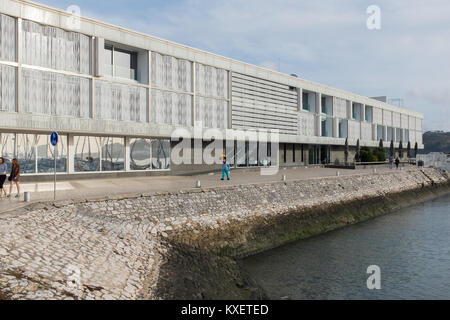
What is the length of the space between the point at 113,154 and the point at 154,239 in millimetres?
11960

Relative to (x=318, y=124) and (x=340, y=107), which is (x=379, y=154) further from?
(x=318, y=124)

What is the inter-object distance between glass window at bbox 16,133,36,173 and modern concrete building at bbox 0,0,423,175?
5 centimetres

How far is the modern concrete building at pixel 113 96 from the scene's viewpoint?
18016 mm

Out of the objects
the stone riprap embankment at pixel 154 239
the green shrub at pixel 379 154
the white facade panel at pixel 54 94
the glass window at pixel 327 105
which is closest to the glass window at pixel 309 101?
the glass window at pixel 327 105

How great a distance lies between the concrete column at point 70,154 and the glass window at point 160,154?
5.67 m

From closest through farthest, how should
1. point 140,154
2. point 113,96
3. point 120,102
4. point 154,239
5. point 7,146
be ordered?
point 154,239
point 7,146
point 113,96
point 120,102
point 140,154

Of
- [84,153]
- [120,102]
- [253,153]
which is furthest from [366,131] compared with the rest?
[84,153]

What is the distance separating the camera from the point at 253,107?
32031mm

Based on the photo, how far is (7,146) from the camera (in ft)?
59.9
